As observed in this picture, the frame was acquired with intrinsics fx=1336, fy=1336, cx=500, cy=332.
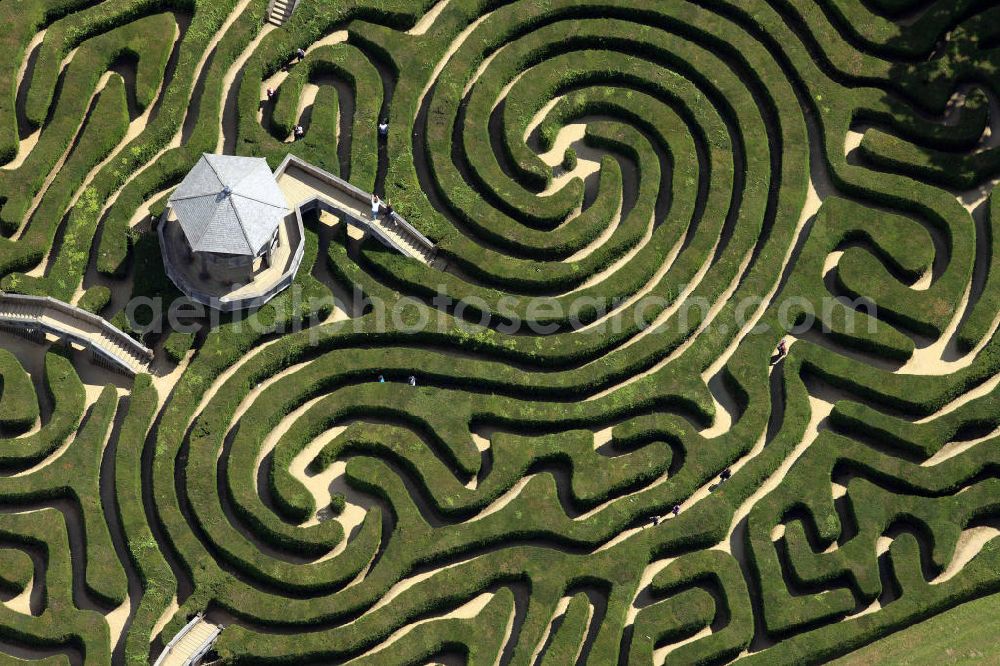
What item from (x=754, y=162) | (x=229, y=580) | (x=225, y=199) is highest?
(x=225, y=199)

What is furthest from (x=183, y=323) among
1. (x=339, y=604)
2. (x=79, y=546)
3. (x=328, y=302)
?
(x=339, y=604)

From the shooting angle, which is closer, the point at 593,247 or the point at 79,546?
the point at 79,546

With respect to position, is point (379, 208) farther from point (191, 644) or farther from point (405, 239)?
point (191, 644)

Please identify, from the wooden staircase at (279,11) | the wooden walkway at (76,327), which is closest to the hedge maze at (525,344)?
the wooden staircase at (279,11)

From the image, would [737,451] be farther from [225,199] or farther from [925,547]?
[225,199]

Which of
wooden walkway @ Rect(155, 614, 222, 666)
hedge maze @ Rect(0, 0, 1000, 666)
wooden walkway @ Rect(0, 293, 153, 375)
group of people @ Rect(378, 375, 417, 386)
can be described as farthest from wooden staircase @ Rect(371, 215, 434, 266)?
wooden walkway @ Rect(155, 614, 222, 666)

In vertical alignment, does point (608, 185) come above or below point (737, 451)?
above
